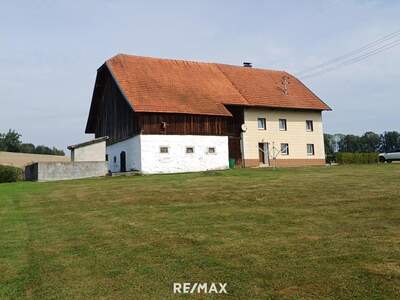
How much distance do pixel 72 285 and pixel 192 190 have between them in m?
10.9

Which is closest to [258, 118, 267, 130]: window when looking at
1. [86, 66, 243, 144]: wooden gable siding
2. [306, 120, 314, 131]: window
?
[86, 66, 243, 144]: wooden gable siding

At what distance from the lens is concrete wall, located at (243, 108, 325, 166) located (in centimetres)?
3834

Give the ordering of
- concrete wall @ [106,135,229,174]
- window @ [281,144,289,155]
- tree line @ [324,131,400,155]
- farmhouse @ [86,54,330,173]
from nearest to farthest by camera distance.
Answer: concrete wall @ [106,135,229,174] → farmhouse @ [86,54,330,173] → window @ [281,144,289,155] → tree line @ [324,131,400,155]

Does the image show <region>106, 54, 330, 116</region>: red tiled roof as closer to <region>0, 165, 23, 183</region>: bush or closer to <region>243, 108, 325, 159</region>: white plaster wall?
<region>243, 108, 325, 159</region>: white plaster wall

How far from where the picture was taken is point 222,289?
249 inches

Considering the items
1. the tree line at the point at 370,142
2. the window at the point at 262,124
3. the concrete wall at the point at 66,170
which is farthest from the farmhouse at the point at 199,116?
the tree line at the point at 370,142

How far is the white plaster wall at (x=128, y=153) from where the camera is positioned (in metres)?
32.5

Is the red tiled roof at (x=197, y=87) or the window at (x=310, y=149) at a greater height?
the red tiled roof at (x=197, y=87)

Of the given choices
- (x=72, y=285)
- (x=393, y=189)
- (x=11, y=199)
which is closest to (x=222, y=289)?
(x=72, y=285)

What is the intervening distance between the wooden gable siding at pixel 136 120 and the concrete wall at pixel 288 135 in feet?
4.39

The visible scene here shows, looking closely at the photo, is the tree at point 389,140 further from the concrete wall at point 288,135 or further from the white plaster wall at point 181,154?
the white plaster wall at point 181,154

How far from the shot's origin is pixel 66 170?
101ft

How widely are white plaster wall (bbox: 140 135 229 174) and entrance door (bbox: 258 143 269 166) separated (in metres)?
4.58

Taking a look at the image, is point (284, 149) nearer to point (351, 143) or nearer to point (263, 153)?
point (263, 153)
